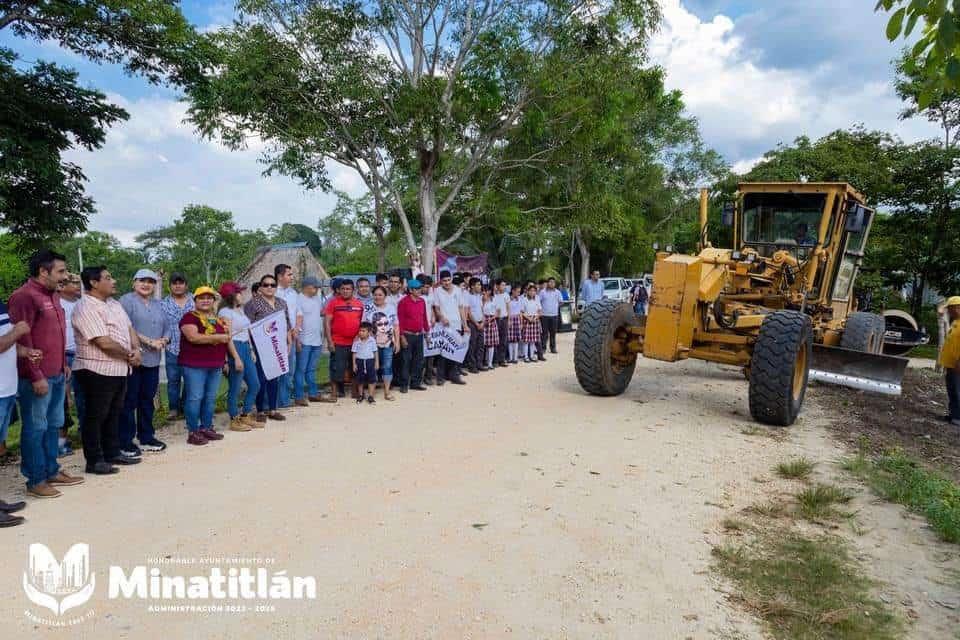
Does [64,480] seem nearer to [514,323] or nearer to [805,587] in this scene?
[805,587]

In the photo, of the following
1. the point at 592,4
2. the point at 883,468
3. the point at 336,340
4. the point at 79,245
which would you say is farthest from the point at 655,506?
the point at 79,245

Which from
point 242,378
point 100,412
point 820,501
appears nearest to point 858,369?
point 820,501

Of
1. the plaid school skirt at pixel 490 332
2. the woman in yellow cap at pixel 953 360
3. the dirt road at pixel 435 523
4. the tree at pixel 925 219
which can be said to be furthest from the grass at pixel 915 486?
the tree at pixel 925 219

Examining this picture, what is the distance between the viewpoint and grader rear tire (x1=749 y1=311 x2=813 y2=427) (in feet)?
19.7

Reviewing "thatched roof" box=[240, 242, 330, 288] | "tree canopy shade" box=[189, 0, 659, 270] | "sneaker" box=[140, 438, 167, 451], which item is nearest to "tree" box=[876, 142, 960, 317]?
"tree canopy shade" box=[189, 0, 659, 270]

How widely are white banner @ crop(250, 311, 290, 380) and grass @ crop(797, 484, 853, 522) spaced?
4.88 meters

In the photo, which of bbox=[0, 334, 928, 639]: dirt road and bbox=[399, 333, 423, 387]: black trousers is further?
bbox=[399, 333, 423, 387]: black trousers

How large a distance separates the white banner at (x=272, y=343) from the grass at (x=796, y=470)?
4804mm

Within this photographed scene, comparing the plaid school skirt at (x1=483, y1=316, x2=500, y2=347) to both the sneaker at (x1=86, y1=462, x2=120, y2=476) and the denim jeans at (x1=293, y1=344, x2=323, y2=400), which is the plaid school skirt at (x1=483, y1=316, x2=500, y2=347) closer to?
the denim jeans at (x1=293, y1=344, x2=323, y2=400)

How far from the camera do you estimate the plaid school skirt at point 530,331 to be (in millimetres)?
11148

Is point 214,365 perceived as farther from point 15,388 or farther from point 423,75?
point 423,75

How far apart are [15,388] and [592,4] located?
12649 mm

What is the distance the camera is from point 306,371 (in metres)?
7.27

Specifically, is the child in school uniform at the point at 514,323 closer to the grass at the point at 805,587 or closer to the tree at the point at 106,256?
the grass at the point at 805,587
